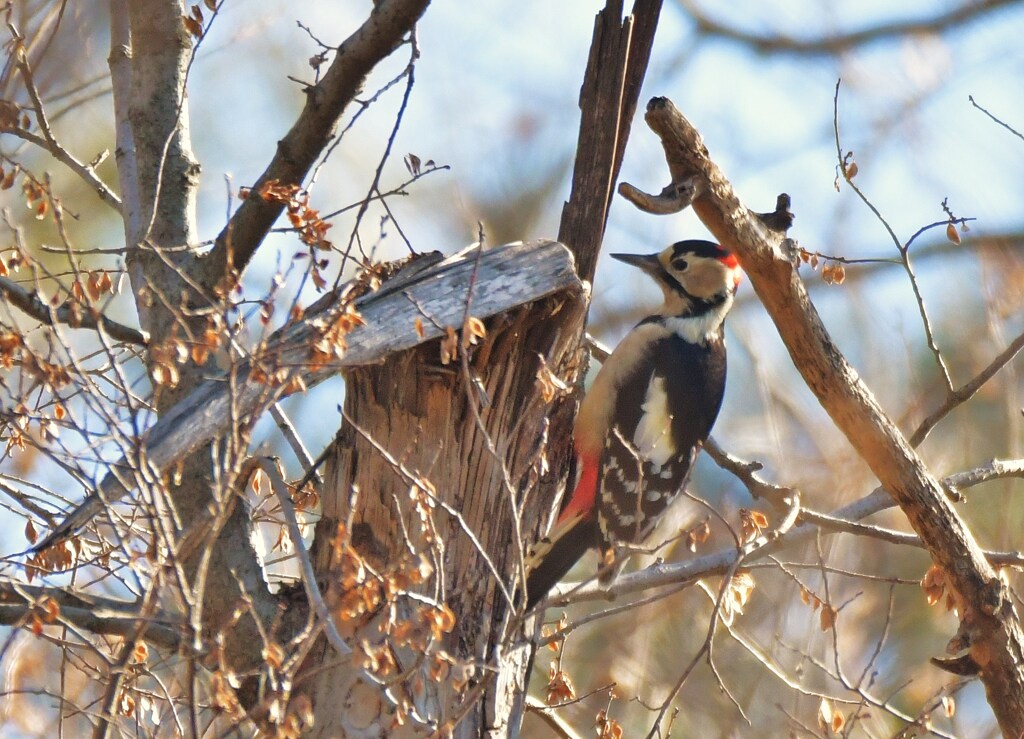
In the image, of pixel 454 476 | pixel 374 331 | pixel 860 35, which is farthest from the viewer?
pixel 860 35

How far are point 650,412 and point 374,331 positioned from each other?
4.95ft

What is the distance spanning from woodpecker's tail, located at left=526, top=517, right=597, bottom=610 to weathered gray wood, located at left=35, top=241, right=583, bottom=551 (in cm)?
80

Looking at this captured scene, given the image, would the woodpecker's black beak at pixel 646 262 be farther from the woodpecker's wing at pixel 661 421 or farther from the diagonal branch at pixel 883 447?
the diagonal branch at pixel 883 447

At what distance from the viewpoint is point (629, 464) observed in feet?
14.0

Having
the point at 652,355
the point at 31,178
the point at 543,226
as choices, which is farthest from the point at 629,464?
the point at 543,226

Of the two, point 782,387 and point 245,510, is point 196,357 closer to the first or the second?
point 245,510

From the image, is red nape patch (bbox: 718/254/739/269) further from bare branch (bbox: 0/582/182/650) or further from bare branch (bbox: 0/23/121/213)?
bare branch (bbox: 0/582/182/650)

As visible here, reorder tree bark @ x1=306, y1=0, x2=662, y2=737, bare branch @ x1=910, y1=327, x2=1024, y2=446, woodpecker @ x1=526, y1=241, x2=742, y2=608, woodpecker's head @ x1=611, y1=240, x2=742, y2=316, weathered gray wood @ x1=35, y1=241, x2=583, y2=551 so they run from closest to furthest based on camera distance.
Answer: weathered gray wood @ x1=35, y1=241, x2=583, y2=551 < tree bark @ x1=306, y1=0, x2=662, y2=737 < bare branch @ x1=910, y1=327, x2=1024, y2=446 < woodpecker @ x1=526, y1=241, x2=742, y2=608 < woodpecker's head @ x1=611, y1=240, x2=742, y2=316

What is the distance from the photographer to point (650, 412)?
14.7ft

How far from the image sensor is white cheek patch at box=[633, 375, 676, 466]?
445 centimetres

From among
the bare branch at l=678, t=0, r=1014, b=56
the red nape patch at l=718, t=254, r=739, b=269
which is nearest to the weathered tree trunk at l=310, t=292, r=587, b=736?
the red nape patch at l=718, t=254, r=739, b=269

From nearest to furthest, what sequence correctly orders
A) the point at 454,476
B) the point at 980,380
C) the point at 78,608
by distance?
1. the point at 78,608
2. the point at 454,476
3. the point at 980,380

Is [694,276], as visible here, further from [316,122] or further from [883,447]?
[316,122]

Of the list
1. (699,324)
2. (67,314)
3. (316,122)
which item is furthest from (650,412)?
(67,314)
